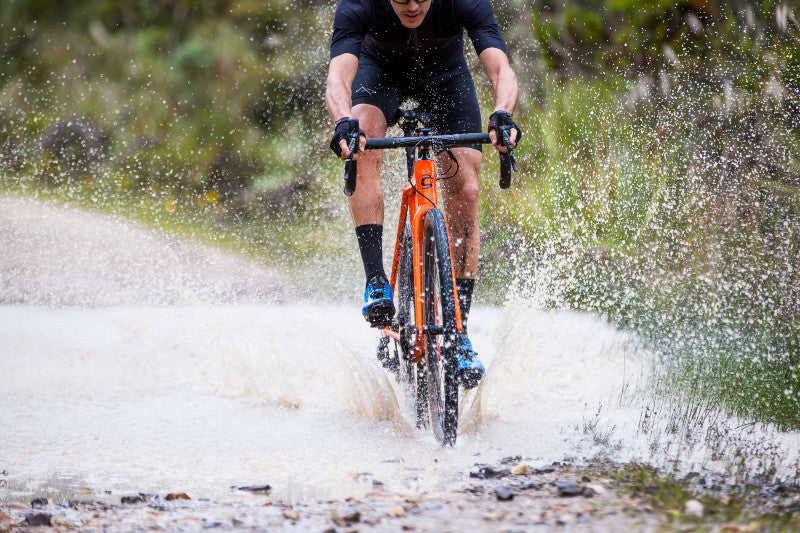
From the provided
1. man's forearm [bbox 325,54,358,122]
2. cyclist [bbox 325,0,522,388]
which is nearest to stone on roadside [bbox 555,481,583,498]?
cyclist [bbox 325,0,522,388]

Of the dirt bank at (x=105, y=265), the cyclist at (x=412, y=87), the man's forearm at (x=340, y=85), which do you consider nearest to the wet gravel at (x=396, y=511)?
the cyclist at (x=412, y=87)

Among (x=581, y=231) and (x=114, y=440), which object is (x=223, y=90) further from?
(x=114, y=440)

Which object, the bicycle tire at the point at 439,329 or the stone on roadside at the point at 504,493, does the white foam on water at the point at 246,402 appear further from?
the stone on roadside at the point at 504,493

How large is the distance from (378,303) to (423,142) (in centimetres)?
75

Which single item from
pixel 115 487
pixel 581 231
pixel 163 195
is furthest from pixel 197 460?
pixel 163 195

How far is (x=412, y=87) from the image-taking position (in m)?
3.88

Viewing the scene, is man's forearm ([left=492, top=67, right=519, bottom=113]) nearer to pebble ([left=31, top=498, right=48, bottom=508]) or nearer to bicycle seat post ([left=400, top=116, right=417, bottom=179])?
bicycle seat post ([left=400, top=116, right=417, bottom=179])

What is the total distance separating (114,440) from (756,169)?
15.2 feet

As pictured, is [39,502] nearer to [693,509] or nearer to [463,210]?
[693,509]

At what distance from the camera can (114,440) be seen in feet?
11.0

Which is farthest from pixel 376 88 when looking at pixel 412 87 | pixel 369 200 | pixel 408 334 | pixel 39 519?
pixel 39 519

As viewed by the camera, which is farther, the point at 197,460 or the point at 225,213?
the point at 225,213

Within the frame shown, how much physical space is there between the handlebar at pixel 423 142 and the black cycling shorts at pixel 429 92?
1.69 ft

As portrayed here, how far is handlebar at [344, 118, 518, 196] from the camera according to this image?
3.04 meters
